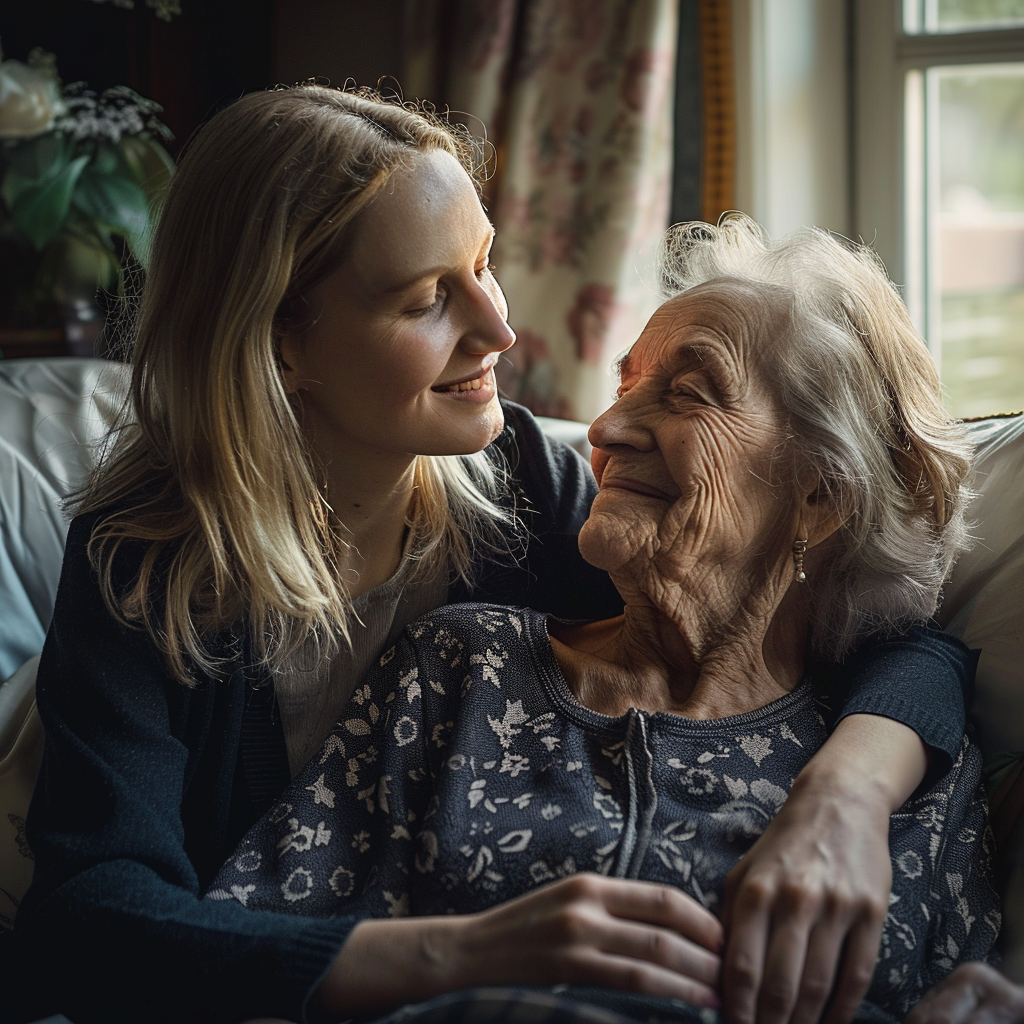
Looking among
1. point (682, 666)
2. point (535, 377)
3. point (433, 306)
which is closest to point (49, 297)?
point (535, 377)

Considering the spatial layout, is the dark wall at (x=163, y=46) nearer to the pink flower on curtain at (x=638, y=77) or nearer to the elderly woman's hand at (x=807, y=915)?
the pink flower on curtain at (x=638, y=77)

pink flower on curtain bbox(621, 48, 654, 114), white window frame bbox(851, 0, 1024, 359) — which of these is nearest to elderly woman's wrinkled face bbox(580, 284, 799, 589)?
pink flower on curtain bbox(621, 48, 654, 114)

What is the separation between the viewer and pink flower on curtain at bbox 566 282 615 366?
2.35m

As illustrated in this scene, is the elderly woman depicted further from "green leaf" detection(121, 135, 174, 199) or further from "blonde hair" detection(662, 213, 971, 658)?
"green leaf" detection(121, 135, 174, 199)

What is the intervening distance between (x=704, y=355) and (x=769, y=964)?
612 mm

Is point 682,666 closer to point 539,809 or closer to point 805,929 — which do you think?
point 539,809

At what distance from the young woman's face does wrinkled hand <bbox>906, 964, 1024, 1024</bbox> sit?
698 mm

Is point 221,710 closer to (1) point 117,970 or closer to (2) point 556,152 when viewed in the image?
(1) point 117,970

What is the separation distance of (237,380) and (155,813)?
0.44m

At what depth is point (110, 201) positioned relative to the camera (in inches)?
89.0

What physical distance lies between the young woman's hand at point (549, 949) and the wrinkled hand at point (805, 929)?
0.03m

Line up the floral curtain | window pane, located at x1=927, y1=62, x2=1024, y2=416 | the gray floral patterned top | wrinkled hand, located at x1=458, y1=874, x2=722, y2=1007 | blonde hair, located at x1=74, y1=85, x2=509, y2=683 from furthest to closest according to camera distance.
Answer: window pane, located at x1=927, y1=62, x2=1024, y2=416 → the floral curtain → blonde hair, located at x1=74, y1=85, x2=509, y2=683 → the gray floral patterned top → wrinkled hand, located at x1=458, y1=874, x2=722, y2=1007

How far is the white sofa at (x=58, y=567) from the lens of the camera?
1.25 meters

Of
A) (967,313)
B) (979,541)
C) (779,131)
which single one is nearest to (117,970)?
(979,541)
